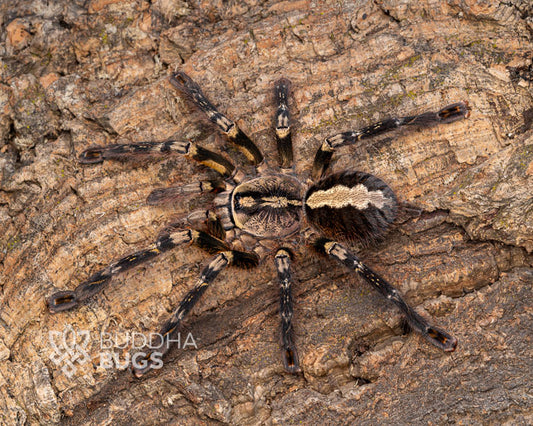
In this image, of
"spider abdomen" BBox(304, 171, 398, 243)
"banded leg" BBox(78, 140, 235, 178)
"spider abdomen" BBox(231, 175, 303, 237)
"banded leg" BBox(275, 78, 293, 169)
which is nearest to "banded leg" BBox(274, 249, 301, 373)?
"spider abdomen" BBox(231, 175, 303, 237)

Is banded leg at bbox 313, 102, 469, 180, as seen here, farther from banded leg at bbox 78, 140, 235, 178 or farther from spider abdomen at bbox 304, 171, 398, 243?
banded leg at bbox 78, 140, 235, 178

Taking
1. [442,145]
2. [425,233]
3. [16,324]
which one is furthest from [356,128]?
[16,324]

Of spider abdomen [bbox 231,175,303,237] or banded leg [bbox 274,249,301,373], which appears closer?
banded leg [bbox 274,249,301,373]

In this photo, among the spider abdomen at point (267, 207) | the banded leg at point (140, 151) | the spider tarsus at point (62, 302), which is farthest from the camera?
the spider abdomen at point (267, 207)

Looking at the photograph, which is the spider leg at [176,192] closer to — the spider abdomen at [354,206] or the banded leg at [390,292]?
the spider abdomen at [354,206]

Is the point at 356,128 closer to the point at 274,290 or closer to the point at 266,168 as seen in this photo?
the point at 266,168

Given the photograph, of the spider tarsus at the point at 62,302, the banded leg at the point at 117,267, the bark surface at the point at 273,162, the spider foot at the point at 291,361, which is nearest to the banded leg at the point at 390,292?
the bark surface at the point at 273,162

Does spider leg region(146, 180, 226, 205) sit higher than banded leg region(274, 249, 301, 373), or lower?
higher
